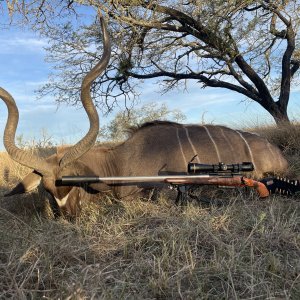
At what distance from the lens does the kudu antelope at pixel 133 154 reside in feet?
13.0

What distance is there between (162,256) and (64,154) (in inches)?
80.6

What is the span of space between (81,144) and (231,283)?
236 cm

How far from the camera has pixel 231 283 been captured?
2.06 meters

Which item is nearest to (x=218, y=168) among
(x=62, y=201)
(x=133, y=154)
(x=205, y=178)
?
(x=205, y=178)

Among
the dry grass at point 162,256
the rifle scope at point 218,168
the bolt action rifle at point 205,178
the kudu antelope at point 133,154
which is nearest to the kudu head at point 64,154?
the kudu antelope at point 133,154

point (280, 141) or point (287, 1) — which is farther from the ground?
point (287, 1)

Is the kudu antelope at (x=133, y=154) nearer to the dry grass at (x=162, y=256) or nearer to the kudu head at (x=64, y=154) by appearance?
the kudu head at (x=64, y=154)

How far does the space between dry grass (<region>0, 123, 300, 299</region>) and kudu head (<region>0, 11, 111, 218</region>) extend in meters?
0.55

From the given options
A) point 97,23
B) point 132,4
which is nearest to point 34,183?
point 132,4

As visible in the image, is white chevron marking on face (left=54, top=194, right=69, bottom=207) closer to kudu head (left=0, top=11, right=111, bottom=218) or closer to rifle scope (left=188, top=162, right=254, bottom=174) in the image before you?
kudu head (left=0, top=11, right=111, bottom=218)

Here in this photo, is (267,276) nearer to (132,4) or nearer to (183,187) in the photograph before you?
(183,187)

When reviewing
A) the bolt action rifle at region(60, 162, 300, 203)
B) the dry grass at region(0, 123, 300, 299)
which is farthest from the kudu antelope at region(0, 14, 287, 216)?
the dry grass at region(0, 123, 300, 299)

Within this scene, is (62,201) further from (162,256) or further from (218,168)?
(162,256)

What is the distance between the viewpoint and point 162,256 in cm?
231
